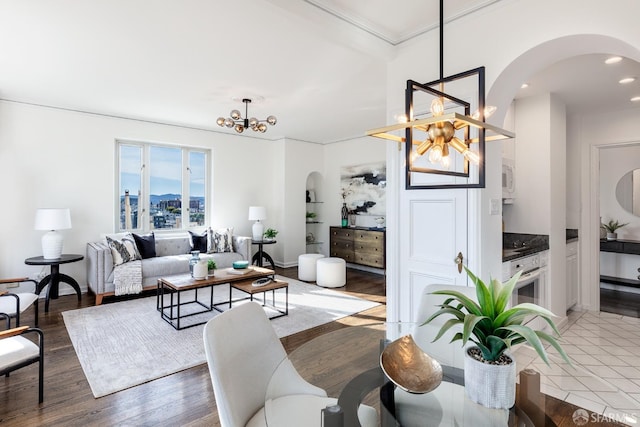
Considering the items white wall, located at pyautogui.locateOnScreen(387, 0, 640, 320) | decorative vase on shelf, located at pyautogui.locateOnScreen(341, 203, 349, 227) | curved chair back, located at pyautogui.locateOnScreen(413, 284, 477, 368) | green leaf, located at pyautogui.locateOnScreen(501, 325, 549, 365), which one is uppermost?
white wall, located at pyautogui.locateOnScreen(387, 0, 640, 320)

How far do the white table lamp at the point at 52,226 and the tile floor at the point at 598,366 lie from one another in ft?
16.9

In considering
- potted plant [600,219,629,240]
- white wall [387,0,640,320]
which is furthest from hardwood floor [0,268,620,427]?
potted plant [600,219,629,240]

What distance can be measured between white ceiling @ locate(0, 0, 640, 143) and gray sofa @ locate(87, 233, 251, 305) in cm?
213

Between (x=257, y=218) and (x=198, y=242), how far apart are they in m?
1.20

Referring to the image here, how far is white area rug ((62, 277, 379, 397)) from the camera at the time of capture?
8.73 feet

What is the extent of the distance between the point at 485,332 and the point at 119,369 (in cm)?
285

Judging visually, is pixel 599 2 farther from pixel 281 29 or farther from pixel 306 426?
pixel 306 426

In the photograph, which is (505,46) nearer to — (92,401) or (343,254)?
(92,401)

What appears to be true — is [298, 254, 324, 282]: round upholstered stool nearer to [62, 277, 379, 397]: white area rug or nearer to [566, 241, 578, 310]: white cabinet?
[62, 277, 379, 397]: white area rug

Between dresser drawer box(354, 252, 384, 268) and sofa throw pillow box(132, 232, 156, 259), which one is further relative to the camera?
dresser drawer box(354, 252, 384, 268)

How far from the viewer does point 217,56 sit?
3.22m

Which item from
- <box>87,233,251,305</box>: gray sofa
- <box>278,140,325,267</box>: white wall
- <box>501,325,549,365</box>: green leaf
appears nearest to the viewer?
<box>501,325,549,365</box>: green leaf

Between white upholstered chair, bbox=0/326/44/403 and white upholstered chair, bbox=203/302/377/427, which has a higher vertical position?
white upholstered chair, bbox=203/302/377/427

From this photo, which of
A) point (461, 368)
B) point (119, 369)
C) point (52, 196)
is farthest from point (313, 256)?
point (461, 368)
